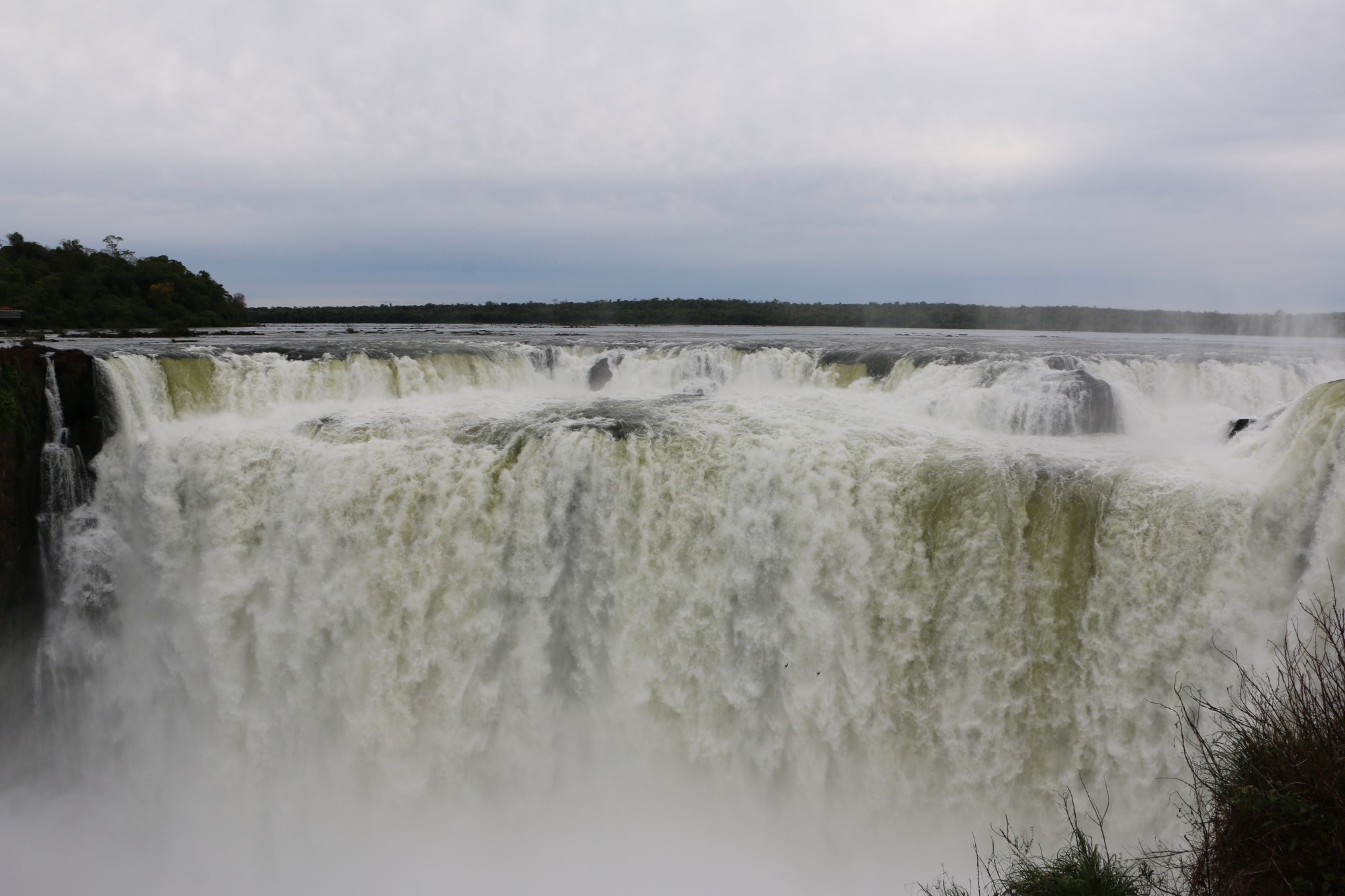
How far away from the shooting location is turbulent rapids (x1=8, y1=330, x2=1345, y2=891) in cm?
852

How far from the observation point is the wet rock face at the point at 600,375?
19125 mm

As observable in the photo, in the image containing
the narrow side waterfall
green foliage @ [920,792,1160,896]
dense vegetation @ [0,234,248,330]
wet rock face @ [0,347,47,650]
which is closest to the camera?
green foliage @ [920,792,1160,896]

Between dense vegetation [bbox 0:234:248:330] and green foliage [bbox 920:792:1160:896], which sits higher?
dense vegetation [bbox 0:234:248:330]

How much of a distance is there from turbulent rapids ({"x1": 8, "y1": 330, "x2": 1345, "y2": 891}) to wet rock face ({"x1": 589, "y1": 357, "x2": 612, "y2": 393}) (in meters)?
6.84

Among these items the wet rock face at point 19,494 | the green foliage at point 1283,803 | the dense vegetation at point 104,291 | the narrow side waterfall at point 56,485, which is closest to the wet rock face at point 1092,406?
the green foliage at point 1283,803

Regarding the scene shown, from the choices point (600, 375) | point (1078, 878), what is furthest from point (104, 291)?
point (1078, 878)

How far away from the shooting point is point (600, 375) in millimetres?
19406

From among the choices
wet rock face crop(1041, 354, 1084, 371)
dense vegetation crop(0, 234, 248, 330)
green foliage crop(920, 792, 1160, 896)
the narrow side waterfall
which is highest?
dense vegetation crop(0, 234, 248, 330)

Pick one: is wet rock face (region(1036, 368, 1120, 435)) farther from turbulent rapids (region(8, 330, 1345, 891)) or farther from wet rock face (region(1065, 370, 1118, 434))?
turbulent rapids (region(8, 330, 1345, 891))

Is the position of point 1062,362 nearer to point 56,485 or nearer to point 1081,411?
point 1081,411

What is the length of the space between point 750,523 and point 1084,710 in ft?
15.0

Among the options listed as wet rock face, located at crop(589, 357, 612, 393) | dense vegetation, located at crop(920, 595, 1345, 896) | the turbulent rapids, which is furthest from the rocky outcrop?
dense vegetation, located at crop(920, 595, 1345, 896)

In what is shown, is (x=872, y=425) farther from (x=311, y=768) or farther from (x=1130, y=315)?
(x=1130, y=315)

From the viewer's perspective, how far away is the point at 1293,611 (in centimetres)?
757
